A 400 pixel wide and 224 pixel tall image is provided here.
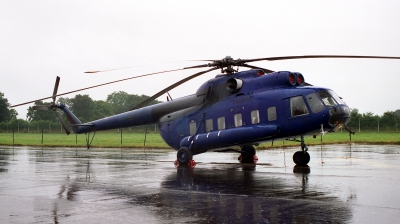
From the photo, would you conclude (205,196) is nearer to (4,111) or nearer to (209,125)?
(209,125)

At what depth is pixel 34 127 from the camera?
298 ft

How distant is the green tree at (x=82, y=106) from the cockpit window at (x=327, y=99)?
98.9 m

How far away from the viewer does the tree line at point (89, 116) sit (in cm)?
6169

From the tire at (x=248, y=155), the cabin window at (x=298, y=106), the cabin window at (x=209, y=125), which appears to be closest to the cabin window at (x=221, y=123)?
the cabin window at (x=209, y=125)

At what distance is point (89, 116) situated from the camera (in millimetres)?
111188

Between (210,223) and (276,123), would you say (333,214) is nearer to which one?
(210,223)

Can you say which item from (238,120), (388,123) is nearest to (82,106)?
(388,123)

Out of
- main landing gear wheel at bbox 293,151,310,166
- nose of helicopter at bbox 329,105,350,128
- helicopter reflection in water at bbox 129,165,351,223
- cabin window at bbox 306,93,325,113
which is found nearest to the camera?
helicopter reflection in water at bbox 129,165,351,223

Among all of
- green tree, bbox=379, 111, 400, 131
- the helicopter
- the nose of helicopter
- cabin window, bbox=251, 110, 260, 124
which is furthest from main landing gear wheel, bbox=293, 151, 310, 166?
green tree, bbox=379, 111, 400, 131

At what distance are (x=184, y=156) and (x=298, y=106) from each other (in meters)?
5.01

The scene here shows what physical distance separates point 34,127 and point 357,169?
276ft

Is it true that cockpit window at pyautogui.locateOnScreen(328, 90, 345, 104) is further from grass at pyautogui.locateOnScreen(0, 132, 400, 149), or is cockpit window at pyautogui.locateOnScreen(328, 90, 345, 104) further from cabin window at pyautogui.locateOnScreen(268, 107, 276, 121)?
grass at pyautogui.locateOnScreen(0, 132, 400, 149)

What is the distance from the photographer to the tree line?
61.7 metres

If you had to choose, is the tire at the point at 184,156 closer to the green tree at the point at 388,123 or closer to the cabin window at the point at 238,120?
the cabin window at the point at 238,120
